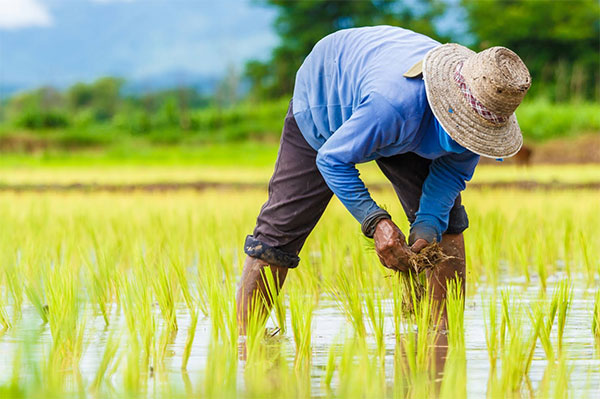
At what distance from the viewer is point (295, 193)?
119 inches

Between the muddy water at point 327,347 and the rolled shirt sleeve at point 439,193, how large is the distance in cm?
28

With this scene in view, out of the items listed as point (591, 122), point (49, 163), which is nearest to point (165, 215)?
point (49, 163)

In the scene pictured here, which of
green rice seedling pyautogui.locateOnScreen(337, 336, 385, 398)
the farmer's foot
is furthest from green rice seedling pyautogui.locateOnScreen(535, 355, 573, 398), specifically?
the farmer's foot

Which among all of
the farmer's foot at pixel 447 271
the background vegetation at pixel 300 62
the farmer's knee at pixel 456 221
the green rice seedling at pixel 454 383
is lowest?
the green rice seedling at pixel 454 383

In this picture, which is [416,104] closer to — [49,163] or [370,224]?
[370,224]

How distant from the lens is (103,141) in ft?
68.9

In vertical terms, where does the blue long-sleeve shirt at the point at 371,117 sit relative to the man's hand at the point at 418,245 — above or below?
above

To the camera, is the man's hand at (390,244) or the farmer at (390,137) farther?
the man's hand at (390,244)

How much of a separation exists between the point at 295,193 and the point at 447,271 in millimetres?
579

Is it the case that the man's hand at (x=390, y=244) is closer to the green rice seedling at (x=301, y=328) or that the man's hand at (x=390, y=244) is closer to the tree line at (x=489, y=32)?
the green rice seedling at (x=301, y=328)

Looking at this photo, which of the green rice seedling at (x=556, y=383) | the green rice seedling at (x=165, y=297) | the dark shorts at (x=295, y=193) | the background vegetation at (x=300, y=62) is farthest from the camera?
the background vegetation at (x=300, y=62)

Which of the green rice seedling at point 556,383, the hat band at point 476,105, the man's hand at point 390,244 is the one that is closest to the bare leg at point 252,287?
the man's hand at point 390,244

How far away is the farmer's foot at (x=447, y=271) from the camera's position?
305 cm

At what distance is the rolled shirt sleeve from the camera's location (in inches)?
111
